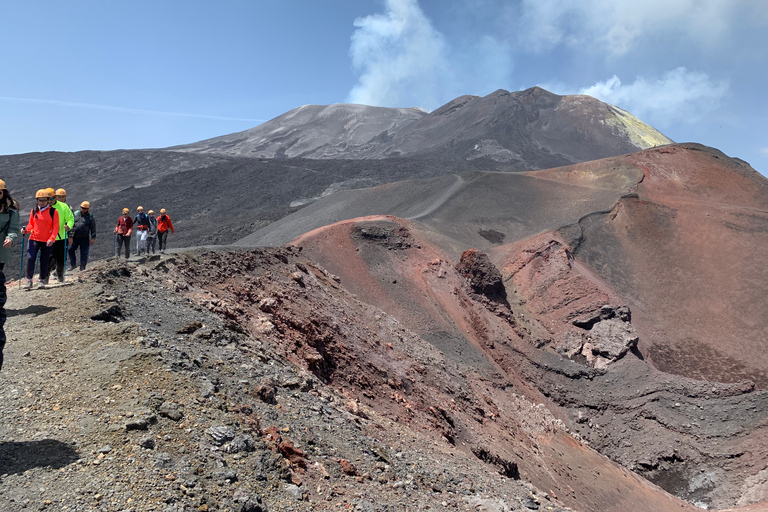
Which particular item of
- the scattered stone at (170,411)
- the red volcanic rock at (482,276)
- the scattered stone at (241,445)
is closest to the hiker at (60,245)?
the scattered stone at (170,411)

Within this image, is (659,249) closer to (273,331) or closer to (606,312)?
(606,312)

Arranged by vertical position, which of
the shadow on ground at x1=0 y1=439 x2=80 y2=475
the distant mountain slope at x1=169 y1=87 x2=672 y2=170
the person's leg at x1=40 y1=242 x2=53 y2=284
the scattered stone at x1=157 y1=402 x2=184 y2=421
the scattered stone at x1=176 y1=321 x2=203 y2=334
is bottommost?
the shadow on ground at x1=0 y1=439 x2=80 y2=475

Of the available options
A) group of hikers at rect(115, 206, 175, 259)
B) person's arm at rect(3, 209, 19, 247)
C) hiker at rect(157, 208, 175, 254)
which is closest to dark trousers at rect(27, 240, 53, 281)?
person's arm at rect(3, 209, 19, 247)

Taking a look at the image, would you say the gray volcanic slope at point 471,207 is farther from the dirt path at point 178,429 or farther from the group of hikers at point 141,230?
the dirt path at point 178,429

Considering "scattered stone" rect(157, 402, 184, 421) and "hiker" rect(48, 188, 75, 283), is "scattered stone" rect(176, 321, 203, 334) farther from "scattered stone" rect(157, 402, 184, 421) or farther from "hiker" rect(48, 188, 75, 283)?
"hiker" rect(48, 188, 75, 283)

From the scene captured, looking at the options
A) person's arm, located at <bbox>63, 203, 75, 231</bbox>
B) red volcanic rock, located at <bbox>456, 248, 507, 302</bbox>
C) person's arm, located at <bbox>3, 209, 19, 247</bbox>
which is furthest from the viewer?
red volcanic rock, located at <bbox>456, 248, 507, 302</bbox>

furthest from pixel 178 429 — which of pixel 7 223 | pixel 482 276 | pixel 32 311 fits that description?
pixel 482 276
